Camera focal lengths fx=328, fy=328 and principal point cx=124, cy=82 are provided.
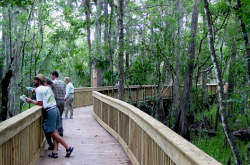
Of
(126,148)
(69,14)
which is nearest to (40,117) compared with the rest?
(126,148)

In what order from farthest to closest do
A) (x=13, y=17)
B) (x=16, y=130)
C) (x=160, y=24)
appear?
(x=160, y=24)
(x=13, y=17)
(x=16, y=130)

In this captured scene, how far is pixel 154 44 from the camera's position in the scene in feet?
52.5

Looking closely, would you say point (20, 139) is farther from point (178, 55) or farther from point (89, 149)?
point (178, 55)

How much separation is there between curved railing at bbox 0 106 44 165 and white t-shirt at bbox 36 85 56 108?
6.9 inches

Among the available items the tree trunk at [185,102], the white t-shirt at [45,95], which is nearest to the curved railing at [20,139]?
the white t-shirt at [45,95]

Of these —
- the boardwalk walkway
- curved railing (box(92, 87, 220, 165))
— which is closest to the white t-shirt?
the boardwalk walkway

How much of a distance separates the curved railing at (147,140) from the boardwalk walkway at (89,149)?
211 mm

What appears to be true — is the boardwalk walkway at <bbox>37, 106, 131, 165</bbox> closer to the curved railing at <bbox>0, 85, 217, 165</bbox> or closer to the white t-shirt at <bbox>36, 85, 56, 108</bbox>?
the curved railing at <bbox>0, 85, 217, 165</bbox>

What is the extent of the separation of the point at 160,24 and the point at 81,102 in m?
6.31

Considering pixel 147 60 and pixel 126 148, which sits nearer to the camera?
pixel 126 148

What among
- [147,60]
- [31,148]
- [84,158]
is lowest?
[84,158]

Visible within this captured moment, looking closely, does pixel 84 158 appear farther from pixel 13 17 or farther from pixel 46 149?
pixel 13 17

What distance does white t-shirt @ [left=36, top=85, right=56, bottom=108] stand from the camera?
6.26 metres

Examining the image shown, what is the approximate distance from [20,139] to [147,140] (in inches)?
70.7
